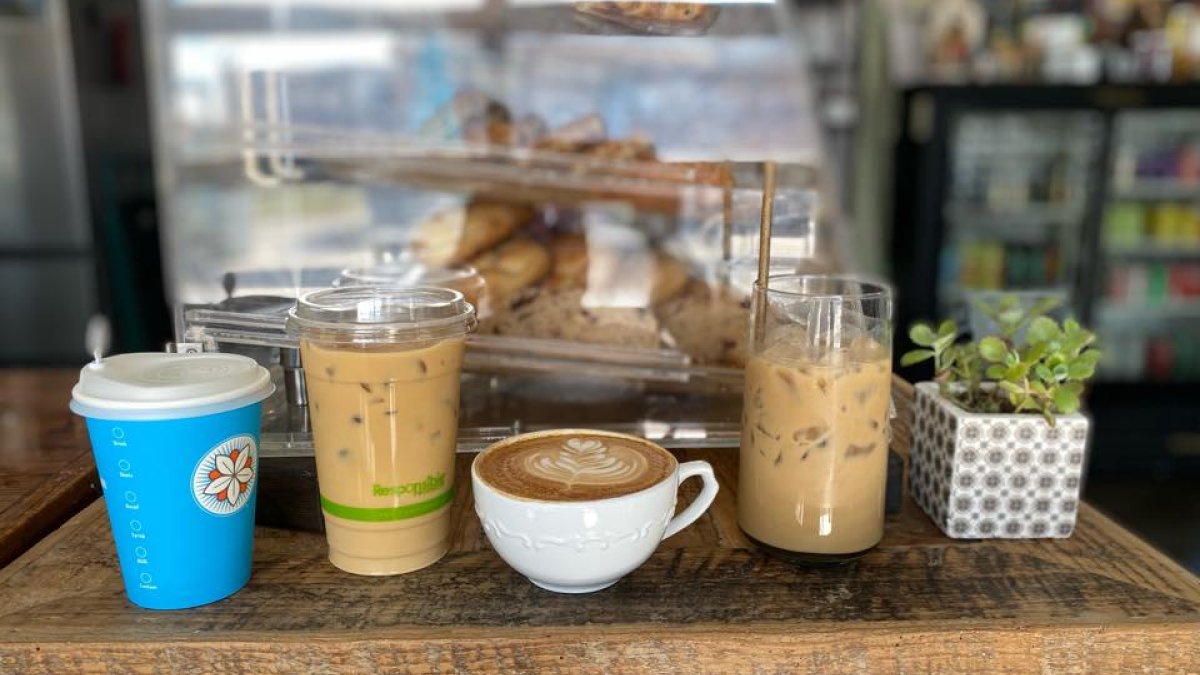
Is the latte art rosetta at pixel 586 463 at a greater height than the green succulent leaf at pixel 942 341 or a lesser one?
lesser

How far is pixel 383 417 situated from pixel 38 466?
62cm

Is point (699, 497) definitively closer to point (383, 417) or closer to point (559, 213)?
point (383, 417)

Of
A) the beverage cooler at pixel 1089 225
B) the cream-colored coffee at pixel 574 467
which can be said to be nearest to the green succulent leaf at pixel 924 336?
the cream-colored coffee at pixel 574 467

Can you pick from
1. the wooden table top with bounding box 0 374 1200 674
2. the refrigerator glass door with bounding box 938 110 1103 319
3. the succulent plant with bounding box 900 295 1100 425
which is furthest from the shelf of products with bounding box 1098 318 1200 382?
the wooden table top with bounding box 0 374 1200 674

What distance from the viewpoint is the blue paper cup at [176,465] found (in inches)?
27.2

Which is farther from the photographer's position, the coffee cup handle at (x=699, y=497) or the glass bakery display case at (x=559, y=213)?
the glass bakery display case at (x=559, y=213)

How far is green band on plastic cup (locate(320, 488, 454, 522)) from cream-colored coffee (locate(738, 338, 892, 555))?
32 cm

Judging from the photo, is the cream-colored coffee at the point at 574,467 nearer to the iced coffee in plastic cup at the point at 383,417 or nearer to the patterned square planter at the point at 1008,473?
the iced coffee in plastic cup at the point at 383,417

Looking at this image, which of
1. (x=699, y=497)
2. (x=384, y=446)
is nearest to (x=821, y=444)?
(x=699, y=497)

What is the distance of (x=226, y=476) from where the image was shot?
29.0 inches

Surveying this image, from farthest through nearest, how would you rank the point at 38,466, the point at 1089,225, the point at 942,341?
the point at 1089,225 → the point at 38,466 → the point at 942,341

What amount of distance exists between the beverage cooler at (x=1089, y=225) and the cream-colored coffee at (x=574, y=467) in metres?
2.92

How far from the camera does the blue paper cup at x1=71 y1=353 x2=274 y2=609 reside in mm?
691

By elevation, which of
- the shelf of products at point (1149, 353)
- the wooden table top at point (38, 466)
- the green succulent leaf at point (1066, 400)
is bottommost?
the shelf of products at point (1149, 353)
